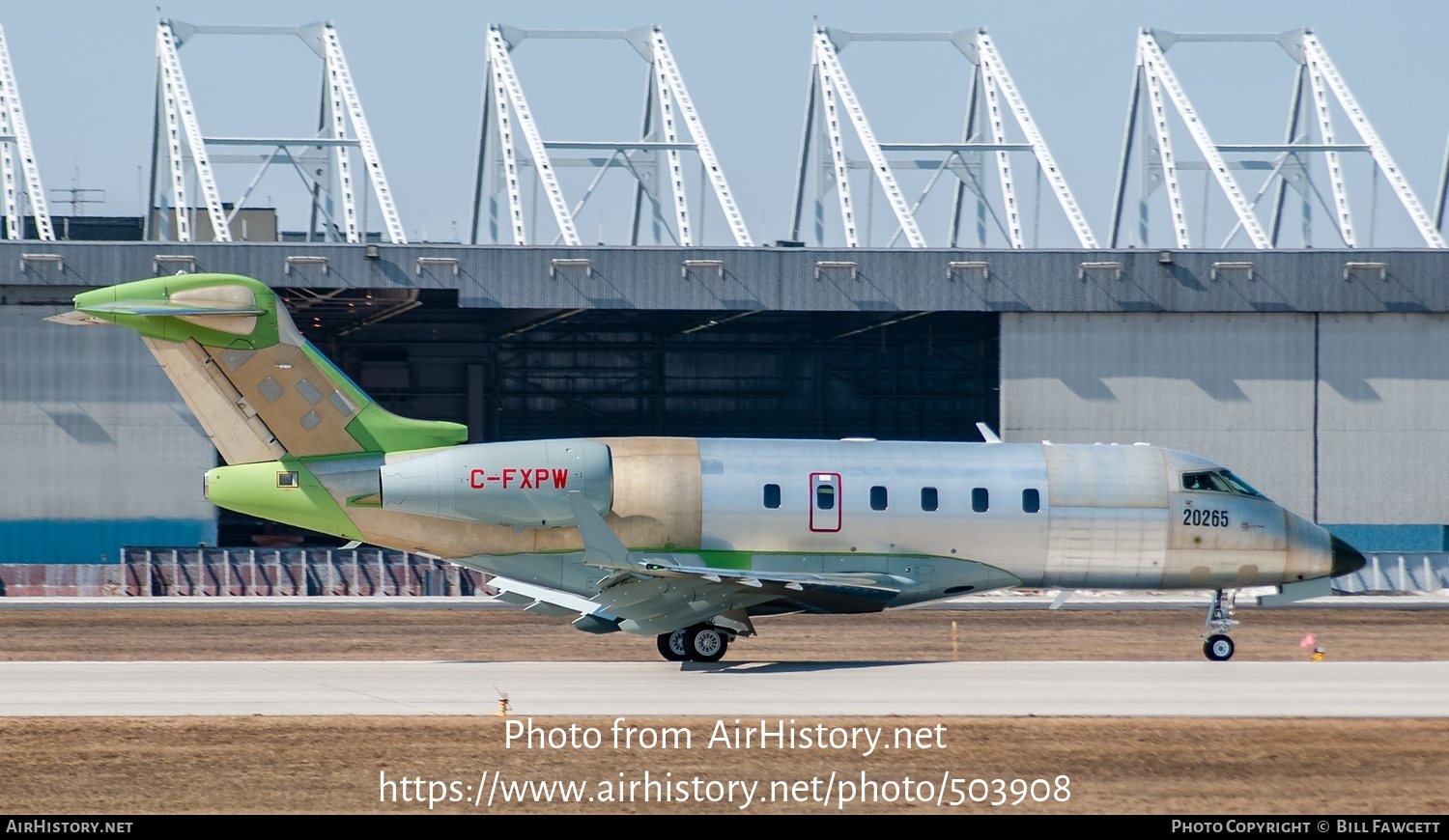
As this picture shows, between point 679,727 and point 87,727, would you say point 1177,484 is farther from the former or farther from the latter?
point 87,727

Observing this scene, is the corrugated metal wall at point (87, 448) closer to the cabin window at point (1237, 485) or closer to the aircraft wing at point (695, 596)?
the aircraft wing at point (695, 596)

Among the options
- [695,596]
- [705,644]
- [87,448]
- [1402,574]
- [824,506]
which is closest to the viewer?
[695,596]

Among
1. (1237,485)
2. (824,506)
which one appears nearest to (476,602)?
(824,506)

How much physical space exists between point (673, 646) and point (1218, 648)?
903cm

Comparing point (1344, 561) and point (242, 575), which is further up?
point (1344, 561)

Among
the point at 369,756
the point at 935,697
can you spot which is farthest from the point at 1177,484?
the point at 369,756

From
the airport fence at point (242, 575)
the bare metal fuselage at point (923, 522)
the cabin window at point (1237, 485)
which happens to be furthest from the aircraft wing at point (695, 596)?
the airport fence at point (242, 575)

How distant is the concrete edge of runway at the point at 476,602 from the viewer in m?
39.3

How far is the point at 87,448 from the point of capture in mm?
47938

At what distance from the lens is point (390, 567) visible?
4475 centimetres

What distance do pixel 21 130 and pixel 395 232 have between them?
45.5ft

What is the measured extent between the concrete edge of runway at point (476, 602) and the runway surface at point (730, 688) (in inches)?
491

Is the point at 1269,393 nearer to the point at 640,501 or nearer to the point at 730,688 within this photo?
the point at 640,501

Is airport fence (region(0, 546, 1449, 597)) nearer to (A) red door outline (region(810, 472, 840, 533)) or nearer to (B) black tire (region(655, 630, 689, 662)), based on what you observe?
(B) black tire (region(655, 630, 689, 662))
